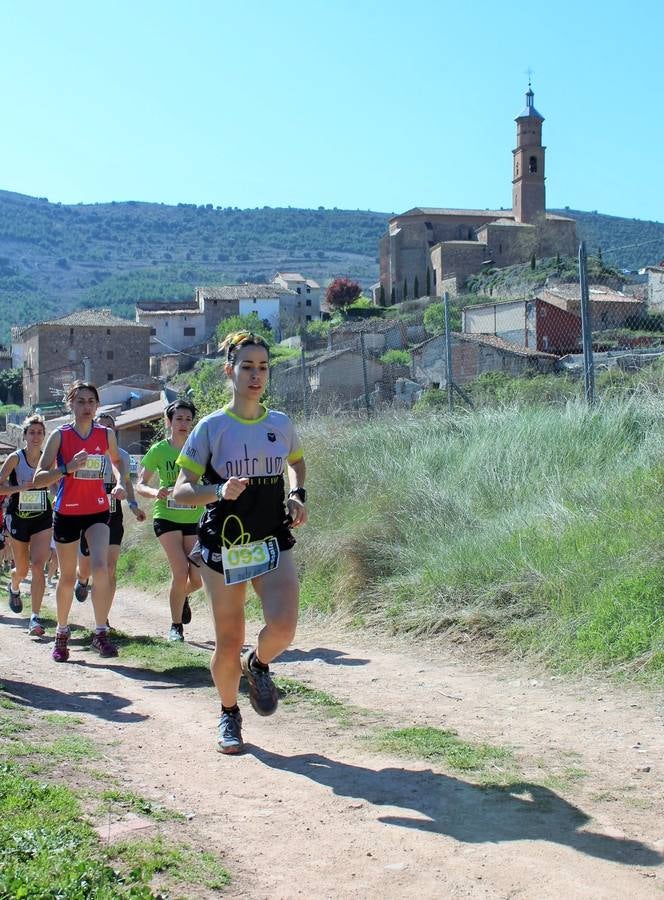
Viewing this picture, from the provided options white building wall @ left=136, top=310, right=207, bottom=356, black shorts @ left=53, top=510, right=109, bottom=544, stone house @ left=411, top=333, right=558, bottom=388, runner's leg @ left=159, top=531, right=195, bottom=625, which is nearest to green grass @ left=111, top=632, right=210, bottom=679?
runner's leg @ left=159, top=531, right=195, bottom=625

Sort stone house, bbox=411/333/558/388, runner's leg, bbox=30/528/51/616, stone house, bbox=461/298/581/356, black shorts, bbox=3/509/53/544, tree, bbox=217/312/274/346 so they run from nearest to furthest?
runner's leg, bbox=30/528/51/616 < black shorts, bbox=3/509/53/544 < stone house, bbox=411/333/558/388 < stone house, bbox=461/298/581/356 < tree, bbox=217/312/274/346

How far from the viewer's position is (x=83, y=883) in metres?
3.29

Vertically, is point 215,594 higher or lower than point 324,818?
higher

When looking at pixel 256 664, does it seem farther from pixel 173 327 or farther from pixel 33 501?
pixel 173 327

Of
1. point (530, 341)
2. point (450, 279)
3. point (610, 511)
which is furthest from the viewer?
point (450, 279)

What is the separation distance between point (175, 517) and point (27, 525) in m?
2.32

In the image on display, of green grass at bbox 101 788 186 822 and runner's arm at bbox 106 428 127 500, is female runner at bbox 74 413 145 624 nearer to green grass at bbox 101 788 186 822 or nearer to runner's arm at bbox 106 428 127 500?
Result: runner's arm at bbox 106 428 127 500

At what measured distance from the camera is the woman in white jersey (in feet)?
16.9

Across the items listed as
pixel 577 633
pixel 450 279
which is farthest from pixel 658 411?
pixel 450 279

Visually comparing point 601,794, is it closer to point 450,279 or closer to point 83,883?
point 83,883

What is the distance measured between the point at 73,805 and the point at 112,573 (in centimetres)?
506

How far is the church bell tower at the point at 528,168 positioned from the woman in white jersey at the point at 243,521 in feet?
379

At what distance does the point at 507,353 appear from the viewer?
27250 mm

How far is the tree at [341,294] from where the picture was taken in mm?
101938
